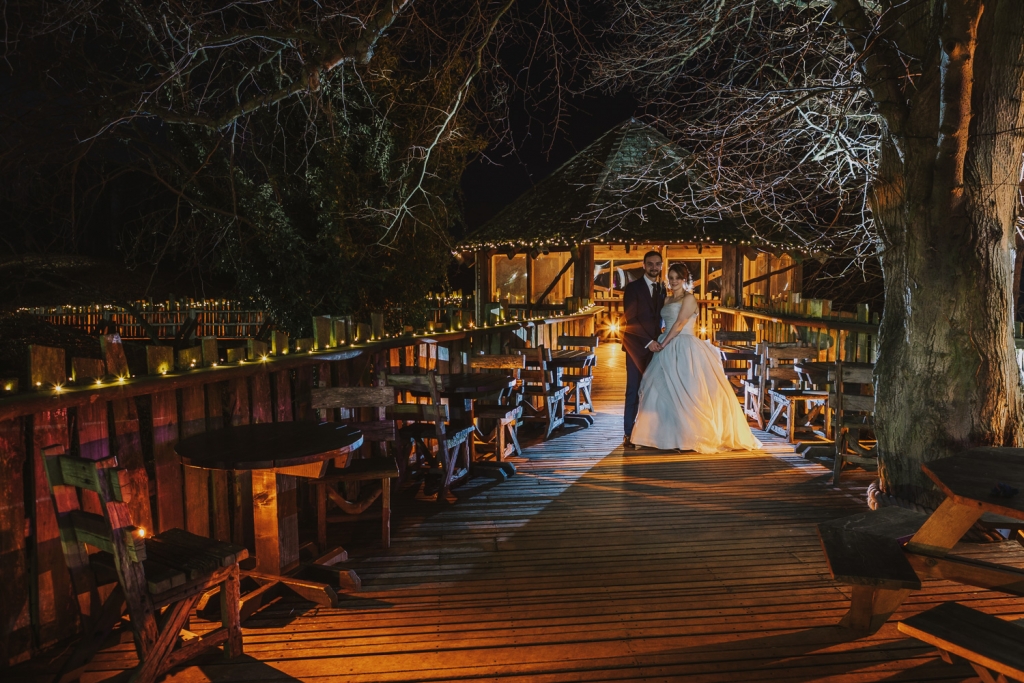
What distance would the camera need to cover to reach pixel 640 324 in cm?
776

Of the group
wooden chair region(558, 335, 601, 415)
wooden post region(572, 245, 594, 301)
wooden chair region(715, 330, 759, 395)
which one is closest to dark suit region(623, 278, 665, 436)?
wooden chair region(558, 335, 601, 415)

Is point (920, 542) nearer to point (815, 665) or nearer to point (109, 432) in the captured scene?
point (815, 665)

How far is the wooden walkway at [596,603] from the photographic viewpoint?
10.3 feet

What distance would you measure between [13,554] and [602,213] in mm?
15901

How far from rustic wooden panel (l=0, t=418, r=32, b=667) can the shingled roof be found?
1411cm

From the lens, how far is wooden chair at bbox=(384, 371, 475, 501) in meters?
5.66

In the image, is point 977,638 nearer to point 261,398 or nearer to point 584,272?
point 261,398

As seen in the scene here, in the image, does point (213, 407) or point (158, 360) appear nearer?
point (158, 360)

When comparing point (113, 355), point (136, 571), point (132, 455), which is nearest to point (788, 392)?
point (132, 455)

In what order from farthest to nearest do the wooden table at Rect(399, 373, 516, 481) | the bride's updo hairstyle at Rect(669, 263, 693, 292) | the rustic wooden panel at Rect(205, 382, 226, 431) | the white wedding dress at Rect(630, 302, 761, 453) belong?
1. the white wedding dress at Rect(630, 302, 761, 453)
2. the bride's updo hairstyle at Rect(669, 263, 693, 292)
3. the wooden table at Rect(399, 373, 516, 481)
4. the rustic wooden panel at Rect(205, 382, 226, 431)

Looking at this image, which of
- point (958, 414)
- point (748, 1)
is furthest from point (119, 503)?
point (748, 1)

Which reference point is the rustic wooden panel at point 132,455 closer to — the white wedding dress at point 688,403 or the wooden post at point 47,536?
the wooden post at point 47,536

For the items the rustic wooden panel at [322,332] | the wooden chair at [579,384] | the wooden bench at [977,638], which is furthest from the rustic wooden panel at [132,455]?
the wooden chair at [579,384]

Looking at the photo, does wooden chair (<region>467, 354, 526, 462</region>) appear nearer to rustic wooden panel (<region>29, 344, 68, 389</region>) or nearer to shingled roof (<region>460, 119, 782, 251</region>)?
rustic wooden panel (<region>29, 344, 68, 389</region>)
